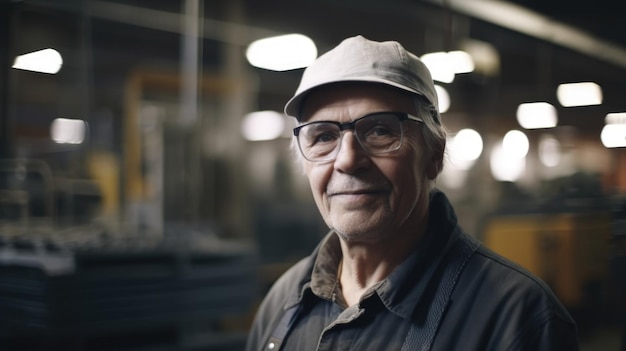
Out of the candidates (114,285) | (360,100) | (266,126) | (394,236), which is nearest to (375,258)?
(394,236)

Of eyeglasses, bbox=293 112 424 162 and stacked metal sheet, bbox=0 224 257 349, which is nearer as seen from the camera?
eyeglasses, bbox=293 112 424 162

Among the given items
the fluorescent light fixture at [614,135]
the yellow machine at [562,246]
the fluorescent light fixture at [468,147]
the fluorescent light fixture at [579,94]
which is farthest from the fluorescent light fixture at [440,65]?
the fluorescent light fixture at [614,135]

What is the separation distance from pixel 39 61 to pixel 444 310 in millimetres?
1689

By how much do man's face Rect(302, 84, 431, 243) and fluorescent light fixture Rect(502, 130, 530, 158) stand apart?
2.17 metres

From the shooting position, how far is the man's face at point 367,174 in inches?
44.5

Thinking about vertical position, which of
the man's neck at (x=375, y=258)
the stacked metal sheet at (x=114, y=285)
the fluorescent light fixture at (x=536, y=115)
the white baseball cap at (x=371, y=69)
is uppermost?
the fluorescent light fixture at (x=536, y=115)

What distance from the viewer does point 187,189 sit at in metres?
3.93

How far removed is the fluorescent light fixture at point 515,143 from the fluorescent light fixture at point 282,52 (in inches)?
50.8

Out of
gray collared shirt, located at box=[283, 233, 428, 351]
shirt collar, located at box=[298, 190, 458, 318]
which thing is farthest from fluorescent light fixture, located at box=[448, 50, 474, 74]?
gray collared shirt, located at box=[283, 233, 428, 351]

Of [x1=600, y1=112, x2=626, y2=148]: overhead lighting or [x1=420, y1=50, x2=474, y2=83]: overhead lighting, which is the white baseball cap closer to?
[x1=600, y1=112, x2=626, y2=148]: overhead lighting

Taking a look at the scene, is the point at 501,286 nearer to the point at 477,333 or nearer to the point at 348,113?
the point at 477,333

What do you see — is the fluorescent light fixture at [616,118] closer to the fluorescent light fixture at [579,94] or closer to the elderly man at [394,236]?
the fluorescent light fixture at [579,94]

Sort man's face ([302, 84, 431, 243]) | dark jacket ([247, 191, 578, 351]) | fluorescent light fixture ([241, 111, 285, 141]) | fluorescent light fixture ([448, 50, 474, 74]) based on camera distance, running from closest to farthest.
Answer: dark jacket ([247, 191, 578, 351]) < man's face ([302, 84, 431, 243]) < fluorescent light fixture ([448, 50, 474, 74]) < fluorescent light fixture ([241, 111, 285, 141])

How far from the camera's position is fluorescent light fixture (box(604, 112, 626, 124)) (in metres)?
1.67
